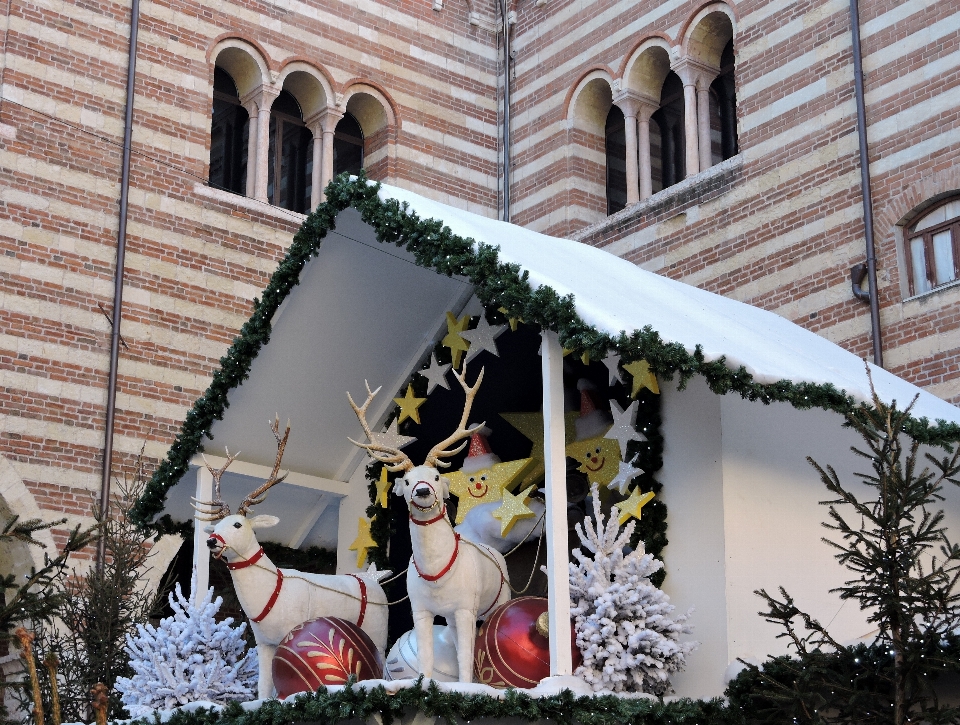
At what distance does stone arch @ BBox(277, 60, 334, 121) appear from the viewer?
1555 centimetres

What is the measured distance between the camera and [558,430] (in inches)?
270

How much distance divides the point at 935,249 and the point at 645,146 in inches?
164

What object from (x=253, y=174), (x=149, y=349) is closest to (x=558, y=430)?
(x=149, y=349)

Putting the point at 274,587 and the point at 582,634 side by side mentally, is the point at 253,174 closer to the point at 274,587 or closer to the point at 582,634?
the point at 274,587

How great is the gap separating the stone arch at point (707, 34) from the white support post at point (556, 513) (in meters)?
8.67

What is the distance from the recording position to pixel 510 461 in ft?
26.4

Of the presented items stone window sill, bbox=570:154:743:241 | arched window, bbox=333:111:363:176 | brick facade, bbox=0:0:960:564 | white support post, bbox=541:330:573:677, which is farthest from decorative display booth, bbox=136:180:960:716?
arched window, bbox=333:111:363:176

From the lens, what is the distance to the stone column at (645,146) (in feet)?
49.9

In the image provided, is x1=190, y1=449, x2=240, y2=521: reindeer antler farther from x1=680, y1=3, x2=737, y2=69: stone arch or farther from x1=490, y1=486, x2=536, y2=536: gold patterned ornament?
x1=680, y1=3, x2=737, y2=69: stone arch

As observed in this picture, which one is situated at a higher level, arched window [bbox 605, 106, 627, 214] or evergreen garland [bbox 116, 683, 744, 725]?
arched window [bbox 605, 106, 627, 214]

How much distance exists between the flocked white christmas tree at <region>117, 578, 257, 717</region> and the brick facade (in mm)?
5068

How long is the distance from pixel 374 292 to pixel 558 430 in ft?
6.34

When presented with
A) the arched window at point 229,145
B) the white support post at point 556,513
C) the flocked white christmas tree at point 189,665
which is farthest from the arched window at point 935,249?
the arched window at point 229,145

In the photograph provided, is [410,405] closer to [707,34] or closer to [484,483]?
[484,483]
